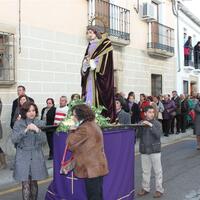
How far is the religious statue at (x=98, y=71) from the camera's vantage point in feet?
21.7

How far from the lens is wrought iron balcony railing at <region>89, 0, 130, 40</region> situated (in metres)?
14.2

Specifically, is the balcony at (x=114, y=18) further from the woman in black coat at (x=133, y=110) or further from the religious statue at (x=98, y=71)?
the religious statue at (x=98, y=71)

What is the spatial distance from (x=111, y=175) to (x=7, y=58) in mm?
6106

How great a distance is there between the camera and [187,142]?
14445mm

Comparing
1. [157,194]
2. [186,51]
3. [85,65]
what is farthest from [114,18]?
[157,194]

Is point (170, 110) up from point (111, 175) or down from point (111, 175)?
up

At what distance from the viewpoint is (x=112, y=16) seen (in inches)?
602

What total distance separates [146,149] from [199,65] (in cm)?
1965

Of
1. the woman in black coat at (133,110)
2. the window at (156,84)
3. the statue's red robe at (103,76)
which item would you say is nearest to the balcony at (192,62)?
the window at (156,84)

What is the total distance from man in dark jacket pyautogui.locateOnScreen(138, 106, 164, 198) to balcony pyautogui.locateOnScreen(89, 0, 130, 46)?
23.9 feet

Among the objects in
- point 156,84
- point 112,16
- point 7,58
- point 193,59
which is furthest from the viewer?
point 193,59

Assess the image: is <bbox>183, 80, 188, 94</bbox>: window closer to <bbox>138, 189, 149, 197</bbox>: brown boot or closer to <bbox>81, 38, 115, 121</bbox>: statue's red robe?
<bbox>138, 189, 149, 197</bbox>: brown boot

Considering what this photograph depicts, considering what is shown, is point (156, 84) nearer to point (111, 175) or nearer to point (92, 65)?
point (92, 65)

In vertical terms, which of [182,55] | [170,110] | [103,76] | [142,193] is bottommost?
[142,193]
